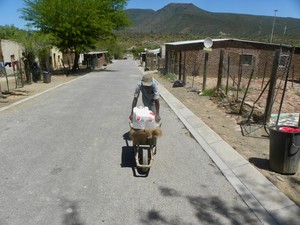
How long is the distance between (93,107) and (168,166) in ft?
20.2

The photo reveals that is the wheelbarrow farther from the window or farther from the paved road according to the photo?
the window

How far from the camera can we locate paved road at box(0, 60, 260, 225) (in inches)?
152

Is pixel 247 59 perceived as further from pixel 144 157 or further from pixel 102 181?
pixel 102 181

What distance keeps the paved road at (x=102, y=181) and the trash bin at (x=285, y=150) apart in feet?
Answer: 3.49

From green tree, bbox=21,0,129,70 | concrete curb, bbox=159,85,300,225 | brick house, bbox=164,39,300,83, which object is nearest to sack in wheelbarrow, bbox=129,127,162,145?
concrete curb, bbox=159,85,300,225

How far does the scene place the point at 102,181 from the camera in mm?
4805

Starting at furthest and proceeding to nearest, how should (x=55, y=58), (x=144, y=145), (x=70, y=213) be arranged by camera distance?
(x=55, y=58), (x=144, y=145), (x=70, y=213)

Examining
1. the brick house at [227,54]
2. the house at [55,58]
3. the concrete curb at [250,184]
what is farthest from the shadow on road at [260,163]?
the house at [55,58]

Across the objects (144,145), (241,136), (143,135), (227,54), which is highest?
(227,54)

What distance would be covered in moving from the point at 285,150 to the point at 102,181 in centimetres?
321

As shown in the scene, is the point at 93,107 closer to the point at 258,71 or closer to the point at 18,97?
the point at 18,97

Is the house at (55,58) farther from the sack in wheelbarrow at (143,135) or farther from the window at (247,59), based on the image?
the sack in wheelbarrow at (143,135)

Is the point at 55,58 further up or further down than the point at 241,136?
further down

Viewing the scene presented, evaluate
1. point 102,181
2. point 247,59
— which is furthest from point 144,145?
point 247,59
